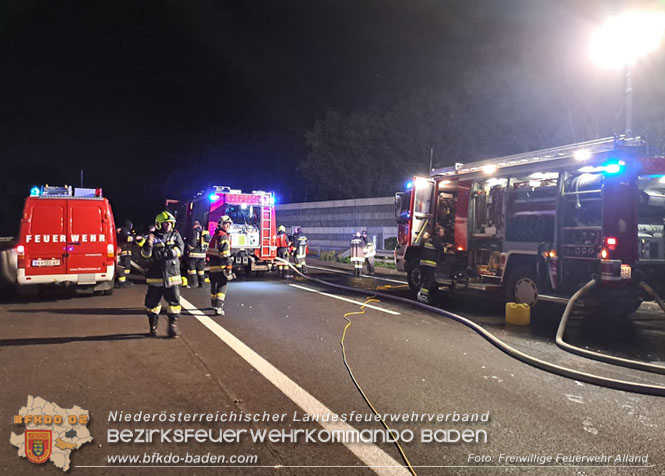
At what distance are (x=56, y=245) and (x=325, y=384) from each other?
726 centimetres

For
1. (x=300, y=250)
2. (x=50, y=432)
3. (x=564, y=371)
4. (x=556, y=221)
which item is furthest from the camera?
(x=300, y=250)

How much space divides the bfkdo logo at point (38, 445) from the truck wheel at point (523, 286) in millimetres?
7362

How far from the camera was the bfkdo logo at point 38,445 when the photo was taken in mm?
3070

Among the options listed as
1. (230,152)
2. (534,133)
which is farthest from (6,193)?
(534,133)

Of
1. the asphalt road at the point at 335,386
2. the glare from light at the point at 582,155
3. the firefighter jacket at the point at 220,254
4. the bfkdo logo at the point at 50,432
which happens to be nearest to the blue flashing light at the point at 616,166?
the glare from light at the point at 582,155

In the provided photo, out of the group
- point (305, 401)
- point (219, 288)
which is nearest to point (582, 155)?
point (305, 401)

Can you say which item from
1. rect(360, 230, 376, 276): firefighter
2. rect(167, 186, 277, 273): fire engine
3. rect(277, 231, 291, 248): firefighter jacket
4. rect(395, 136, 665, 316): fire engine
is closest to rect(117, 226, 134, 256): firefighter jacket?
rect(167, 186, 277, 273): fire engine

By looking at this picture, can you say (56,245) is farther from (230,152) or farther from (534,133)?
(230,152)

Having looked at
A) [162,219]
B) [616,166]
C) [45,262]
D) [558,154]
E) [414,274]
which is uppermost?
[558,154]

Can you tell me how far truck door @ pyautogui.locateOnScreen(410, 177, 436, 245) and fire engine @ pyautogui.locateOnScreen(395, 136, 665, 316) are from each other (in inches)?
1.2

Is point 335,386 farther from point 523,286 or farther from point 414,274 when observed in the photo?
point 414,274

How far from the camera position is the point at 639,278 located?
6762 millimetres

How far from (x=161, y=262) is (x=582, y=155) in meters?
→ 6.56

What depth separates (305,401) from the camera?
3924 millimetres
